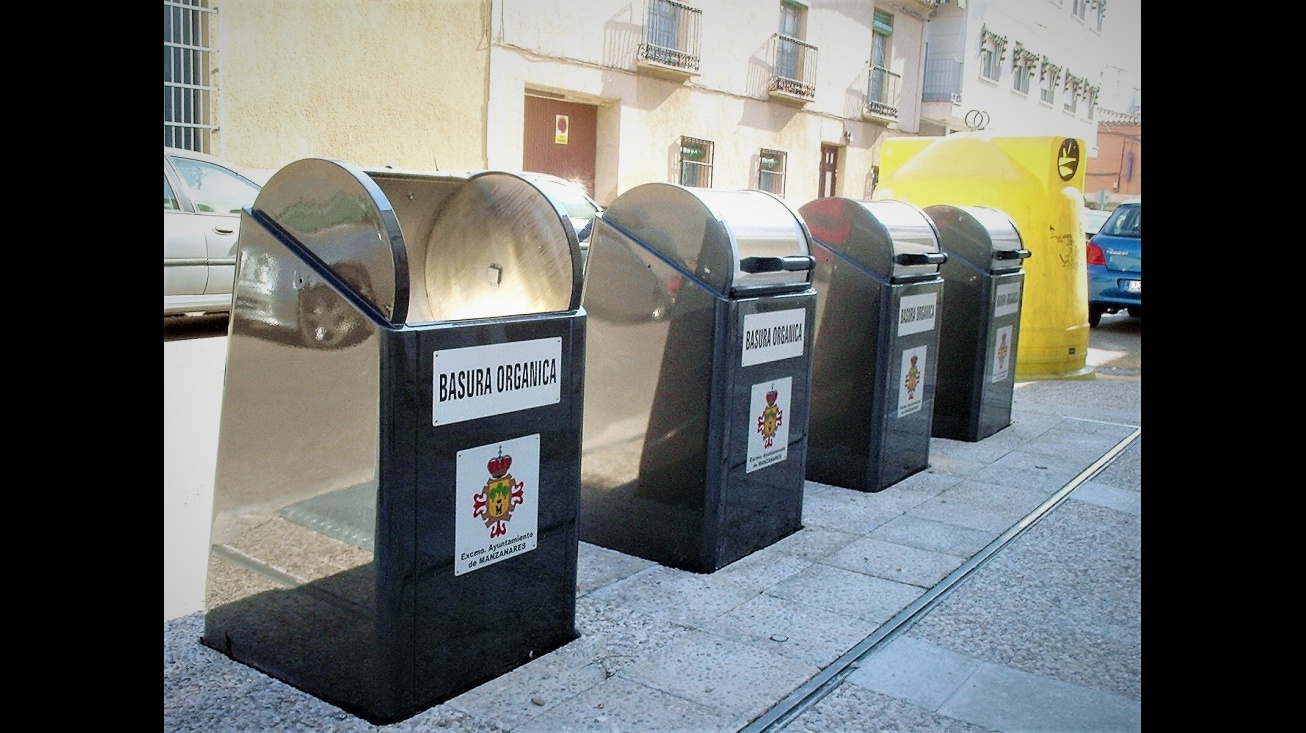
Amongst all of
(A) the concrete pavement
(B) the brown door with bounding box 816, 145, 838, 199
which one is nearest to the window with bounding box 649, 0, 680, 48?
(B) the brown door with bounding box 816, 145, 838, 199

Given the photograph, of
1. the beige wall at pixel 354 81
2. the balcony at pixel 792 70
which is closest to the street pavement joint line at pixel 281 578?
the beige wall at pixel 354 81

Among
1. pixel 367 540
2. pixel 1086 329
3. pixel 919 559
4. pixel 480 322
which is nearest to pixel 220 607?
pixel 367 540

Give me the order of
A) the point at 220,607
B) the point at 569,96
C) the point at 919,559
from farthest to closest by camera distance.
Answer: the point at 569,96 < the point at 919,559 < the point at 220,607

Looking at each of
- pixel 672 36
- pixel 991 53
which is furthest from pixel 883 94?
pixel 672 36

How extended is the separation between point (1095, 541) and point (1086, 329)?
4807 millimetres

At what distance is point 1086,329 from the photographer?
28.0ft

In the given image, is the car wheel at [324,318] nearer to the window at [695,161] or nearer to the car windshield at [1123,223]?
the car windshield at [1123,223]

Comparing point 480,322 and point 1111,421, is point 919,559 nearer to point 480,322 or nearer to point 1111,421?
point 480,322

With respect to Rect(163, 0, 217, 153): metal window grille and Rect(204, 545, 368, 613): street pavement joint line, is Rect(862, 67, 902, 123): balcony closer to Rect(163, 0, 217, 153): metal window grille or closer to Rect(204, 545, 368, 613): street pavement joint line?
Rect(163, 0, 217, 153): metal window grille

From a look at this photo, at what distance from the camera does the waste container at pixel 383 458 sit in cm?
239

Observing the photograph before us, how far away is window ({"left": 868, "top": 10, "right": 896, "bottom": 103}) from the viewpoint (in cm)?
2273

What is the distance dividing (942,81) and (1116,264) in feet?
48.9
